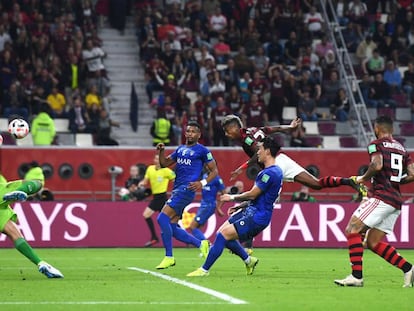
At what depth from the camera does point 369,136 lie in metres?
33.1

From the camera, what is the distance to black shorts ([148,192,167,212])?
2648 centimetres

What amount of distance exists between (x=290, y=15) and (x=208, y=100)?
219 inches

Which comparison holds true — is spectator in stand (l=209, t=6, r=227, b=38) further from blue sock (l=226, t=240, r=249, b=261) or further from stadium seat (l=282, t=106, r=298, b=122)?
blue sock (l=226, t=240, r=249, b=261)

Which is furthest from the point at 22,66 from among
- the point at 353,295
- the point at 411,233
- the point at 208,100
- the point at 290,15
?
the point at 353,295

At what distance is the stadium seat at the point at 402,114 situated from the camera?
112ft

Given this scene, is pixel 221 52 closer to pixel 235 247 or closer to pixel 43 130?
pixel 43 130

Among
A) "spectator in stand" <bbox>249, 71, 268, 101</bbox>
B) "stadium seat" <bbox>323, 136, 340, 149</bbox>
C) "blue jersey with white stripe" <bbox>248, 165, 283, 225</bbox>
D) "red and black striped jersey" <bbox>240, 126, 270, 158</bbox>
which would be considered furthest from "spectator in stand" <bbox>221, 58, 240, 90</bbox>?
"blue jersey with white stripe" <bbox>248, 165, 283, 225</bbox>

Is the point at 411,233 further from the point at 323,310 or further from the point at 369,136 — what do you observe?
the point at 323,310

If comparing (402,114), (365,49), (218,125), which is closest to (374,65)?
(365,49)

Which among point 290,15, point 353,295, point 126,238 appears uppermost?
point 290,15

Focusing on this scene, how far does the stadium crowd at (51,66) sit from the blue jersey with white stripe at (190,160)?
11.5 metres

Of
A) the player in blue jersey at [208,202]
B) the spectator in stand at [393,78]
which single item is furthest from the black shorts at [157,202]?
the spectator in stand at [393,78]

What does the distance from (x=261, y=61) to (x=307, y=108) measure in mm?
2206

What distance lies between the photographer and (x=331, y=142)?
32.9 metres
